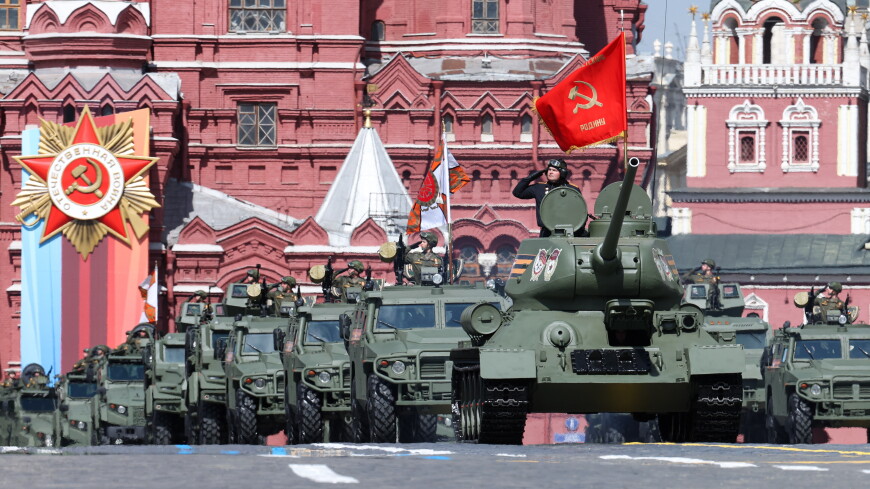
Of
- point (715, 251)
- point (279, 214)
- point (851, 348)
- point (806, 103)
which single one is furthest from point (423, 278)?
point (806, 103)

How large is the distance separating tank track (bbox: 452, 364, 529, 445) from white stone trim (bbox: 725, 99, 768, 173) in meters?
62.2

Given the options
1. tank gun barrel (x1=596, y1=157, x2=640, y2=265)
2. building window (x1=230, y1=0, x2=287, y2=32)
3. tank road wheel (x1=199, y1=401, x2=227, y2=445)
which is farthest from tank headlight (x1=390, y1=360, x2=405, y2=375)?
building window (x1=230, y1=0, x2=287, y2=32)

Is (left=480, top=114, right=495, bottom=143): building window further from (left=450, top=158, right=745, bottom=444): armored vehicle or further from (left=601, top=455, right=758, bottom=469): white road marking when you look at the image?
(left=601, top=455, right=758, bottom=469): white road marking

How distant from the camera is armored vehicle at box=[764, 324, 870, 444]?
1184 inches

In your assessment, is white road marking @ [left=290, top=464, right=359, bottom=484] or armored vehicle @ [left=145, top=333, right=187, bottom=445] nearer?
white road marking @ [left=290, top=464, right=359, bottom=484]

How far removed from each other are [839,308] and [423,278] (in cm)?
853

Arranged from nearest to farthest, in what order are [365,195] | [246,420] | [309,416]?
[309,416] → [246,420] → [365,195]

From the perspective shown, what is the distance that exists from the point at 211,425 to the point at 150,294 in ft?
98.3

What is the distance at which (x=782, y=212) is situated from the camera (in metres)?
82.2

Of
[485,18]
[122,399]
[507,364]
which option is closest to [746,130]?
[485,18]

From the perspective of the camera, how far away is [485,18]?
7025 centimetres

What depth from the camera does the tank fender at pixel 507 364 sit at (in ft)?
69.5

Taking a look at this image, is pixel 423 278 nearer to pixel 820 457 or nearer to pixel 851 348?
pixel 851 348

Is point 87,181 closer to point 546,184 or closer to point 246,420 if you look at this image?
point 246,420
